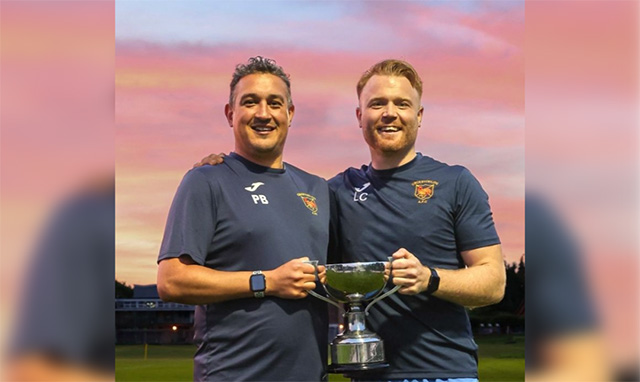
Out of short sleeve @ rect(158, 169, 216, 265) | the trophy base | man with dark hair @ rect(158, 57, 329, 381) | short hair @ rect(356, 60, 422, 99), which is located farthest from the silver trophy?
short hair @ rect(356, 60, 422, 99)

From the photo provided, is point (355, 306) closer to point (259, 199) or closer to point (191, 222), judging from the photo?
point (259, 199)

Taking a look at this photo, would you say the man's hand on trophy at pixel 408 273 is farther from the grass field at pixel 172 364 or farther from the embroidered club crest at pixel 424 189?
the grass field at pixel 172 364

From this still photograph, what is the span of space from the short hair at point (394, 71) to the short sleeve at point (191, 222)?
1.26m

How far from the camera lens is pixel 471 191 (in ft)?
16.2

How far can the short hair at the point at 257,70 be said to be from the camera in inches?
187

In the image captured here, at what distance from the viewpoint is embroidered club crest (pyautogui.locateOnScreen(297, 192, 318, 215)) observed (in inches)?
188

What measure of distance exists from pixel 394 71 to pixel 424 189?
0.76 meters

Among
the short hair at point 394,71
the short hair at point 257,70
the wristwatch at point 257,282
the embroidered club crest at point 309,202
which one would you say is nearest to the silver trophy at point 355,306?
the wristwatch at point 257,282

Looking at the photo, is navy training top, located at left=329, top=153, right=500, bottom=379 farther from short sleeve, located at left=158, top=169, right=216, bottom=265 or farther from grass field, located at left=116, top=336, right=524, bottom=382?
grass field, located at left=116, top=336, right=524, bottom=382

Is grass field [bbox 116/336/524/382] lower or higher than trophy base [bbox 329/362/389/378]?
lower

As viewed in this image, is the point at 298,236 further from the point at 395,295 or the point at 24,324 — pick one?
the point at 24,324

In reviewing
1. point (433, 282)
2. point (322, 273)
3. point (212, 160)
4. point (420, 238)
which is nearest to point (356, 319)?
point (322, 273)

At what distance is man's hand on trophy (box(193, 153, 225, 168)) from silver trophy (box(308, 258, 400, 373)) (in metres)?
0.86

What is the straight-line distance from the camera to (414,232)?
4820 millimetres
